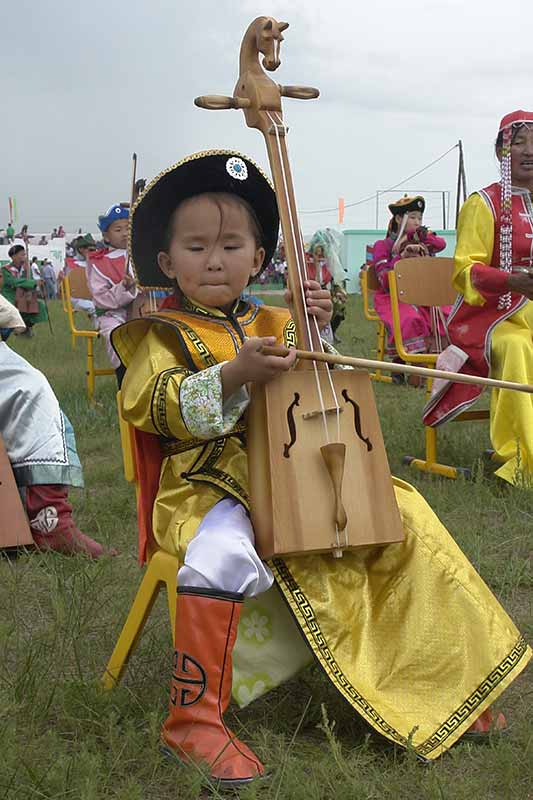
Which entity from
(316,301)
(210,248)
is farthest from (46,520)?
(316,301)

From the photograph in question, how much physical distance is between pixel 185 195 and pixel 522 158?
2571 mm

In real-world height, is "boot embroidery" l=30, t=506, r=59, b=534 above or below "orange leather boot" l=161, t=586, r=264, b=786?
below

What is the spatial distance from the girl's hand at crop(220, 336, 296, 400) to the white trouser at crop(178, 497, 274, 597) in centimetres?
31

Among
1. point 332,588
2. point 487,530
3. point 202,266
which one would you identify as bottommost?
point 487,530

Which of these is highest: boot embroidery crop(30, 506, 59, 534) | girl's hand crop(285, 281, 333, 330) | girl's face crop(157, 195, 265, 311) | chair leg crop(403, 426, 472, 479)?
girl's face crop(157, 195, 265, 311)

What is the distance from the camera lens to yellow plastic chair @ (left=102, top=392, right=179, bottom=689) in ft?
7.06

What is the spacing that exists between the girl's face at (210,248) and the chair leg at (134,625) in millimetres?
A: 660

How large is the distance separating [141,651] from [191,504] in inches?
24.4

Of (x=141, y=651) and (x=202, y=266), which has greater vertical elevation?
(x=202, y=266)

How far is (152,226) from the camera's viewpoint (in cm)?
229

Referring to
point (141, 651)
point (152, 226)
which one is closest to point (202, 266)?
point (152, 226)

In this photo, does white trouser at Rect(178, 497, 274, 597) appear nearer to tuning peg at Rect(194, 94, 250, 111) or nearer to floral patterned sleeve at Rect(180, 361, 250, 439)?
floral patterned sleeve at Rect(180, 361, 250, 439)

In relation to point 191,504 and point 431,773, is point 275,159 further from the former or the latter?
point 431,773

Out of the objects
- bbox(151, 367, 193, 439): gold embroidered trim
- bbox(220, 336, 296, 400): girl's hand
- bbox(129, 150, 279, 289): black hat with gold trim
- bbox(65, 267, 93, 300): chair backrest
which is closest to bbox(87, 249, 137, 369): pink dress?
bbox(65, 267, 93, 300): chair backrest
